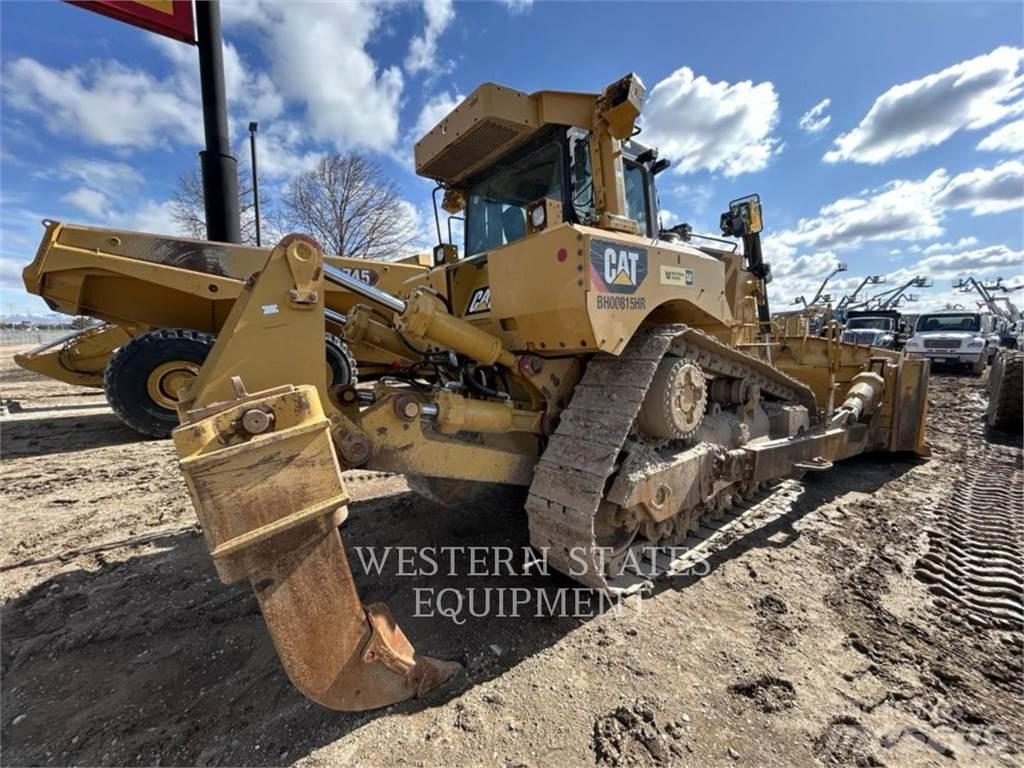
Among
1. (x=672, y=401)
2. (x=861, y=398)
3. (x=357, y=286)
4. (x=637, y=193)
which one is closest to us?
(x=357, y=286)

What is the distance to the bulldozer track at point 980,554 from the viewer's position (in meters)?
2.80

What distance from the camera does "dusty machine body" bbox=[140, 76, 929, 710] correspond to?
1.72 m

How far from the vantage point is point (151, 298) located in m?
5.79

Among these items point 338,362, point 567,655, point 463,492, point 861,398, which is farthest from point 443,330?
point 861,398

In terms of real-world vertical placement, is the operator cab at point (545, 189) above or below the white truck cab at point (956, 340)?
above

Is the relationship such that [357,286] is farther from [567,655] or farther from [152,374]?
[152,374]

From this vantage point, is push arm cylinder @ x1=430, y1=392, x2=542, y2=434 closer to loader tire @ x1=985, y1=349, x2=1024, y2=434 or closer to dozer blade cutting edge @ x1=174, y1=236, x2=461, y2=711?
dozer blade cutting edge @ x1=174, y1=236, x2=461, y2=711

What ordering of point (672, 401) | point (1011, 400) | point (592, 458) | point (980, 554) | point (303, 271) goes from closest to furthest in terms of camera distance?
1. point (303, 271)
2. point (592, 458)
3. point (672, 401)
4. point (980, 554)
5. point (1011, 400)

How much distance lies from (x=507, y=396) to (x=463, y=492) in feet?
3.41

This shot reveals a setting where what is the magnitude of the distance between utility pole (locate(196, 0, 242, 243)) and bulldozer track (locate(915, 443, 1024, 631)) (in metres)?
9.31

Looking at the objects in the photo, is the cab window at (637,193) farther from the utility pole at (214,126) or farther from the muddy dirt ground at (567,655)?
the utility pole at (214,126)

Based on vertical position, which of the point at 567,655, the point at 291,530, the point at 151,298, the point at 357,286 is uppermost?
the point at 151,298

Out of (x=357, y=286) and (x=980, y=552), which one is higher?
(x=357, y=286)

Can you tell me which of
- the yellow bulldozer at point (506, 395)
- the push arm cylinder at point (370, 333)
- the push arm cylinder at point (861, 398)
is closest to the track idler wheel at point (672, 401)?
the yellow bulldozer at point (506, 395)
